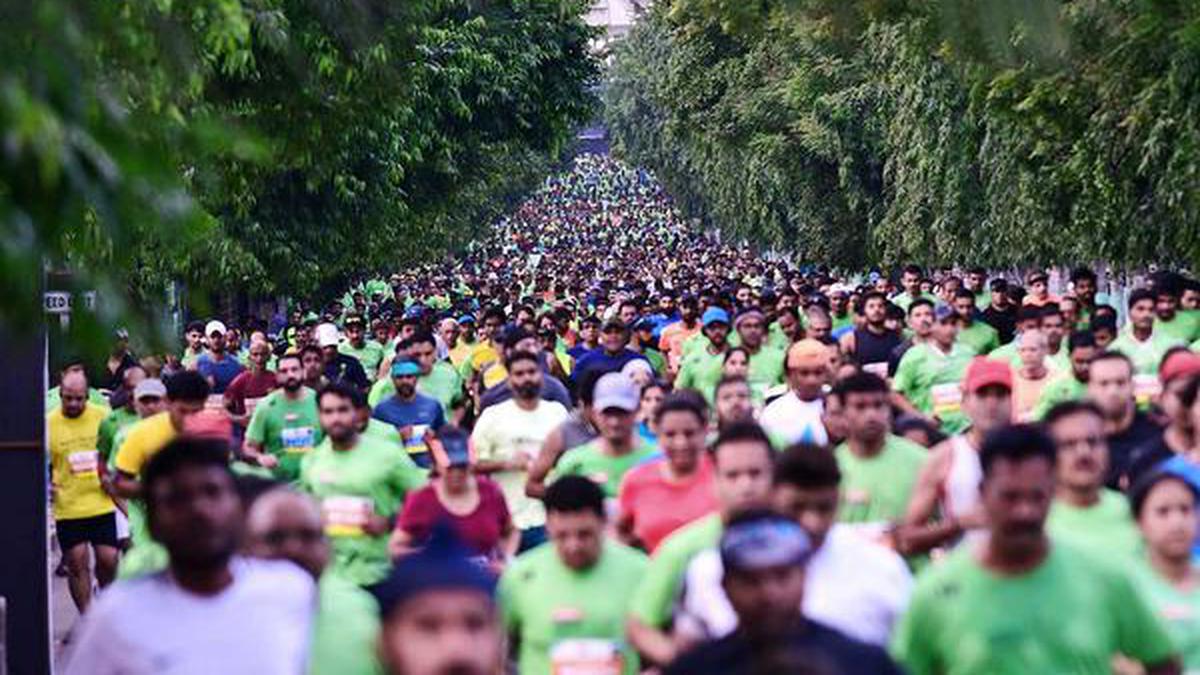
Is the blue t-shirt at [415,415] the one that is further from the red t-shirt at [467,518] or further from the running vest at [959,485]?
the running vest at [959,485]

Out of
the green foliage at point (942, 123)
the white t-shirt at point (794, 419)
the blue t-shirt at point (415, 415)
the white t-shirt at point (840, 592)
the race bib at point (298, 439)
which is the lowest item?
the white t-shirt at point (840, 592)

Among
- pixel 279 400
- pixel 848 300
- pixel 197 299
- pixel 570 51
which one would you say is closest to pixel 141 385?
pixel 279 400

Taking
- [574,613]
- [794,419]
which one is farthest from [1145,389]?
[574,613]

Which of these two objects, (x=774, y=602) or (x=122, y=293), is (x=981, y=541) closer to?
(x=774, y=602)

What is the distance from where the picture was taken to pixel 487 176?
1635 inches

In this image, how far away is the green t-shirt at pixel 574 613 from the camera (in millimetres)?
8141

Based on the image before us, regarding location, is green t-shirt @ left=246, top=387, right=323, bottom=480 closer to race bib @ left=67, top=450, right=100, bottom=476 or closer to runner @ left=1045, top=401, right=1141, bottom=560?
race bib @ left=67, top=450, right=100, bottom=476

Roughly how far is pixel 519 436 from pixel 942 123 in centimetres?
2089

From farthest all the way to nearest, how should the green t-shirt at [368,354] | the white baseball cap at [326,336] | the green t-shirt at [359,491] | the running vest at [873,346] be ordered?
the green t-shirt at [368,354] → the white baseball cap at [326,336] → the running vest at [873,346] → the green t-shirt at [359,491]

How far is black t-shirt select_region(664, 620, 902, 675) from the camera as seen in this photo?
17.5 ft

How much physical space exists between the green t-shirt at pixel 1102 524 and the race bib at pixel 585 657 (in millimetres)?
1334

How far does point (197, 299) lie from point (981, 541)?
7.77ft

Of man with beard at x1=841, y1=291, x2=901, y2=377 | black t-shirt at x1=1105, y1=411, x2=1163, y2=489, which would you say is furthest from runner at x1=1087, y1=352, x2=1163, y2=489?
man with beard at x1=841, y1=291, x2=901, y2=377

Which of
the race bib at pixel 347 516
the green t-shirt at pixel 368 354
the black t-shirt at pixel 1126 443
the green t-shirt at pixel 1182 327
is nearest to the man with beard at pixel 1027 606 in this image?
the black t-shirt at pixel 1126 443
